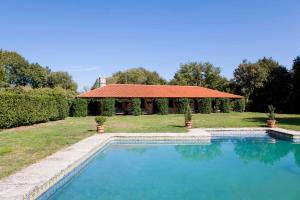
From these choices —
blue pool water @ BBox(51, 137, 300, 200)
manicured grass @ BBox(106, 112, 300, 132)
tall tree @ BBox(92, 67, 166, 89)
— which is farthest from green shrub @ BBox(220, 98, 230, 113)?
tall tree @ BBox(92, 67, 166, 89)

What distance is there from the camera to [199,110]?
134 feet

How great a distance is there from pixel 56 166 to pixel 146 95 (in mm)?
29416

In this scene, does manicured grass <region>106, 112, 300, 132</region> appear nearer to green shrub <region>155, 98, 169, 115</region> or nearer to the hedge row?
the hedge row

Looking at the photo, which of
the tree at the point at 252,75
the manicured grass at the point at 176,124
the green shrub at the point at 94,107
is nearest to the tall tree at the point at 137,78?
the tree at the point at 252,75

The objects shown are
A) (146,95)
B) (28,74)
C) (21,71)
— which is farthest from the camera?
(21,71)

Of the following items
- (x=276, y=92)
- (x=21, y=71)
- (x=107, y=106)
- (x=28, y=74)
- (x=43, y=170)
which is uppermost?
(x=21, y=71)

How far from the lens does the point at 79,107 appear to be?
35281 mm

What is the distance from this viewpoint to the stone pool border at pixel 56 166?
7026 millimetres

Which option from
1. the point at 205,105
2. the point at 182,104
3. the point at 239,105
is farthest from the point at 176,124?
the point at 239,105

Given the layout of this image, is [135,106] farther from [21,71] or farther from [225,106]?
[21,71]

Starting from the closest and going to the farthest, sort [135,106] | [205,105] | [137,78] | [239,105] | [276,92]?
[135,106] < [205,105] < [239,105] < [276,92] < [137,78]

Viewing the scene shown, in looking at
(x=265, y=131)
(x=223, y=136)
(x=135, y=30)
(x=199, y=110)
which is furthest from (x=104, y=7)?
(x=199, y=110)

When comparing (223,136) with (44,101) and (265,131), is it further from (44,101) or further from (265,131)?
(44,101)

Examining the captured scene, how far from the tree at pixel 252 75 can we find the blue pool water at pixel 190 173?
124ft
